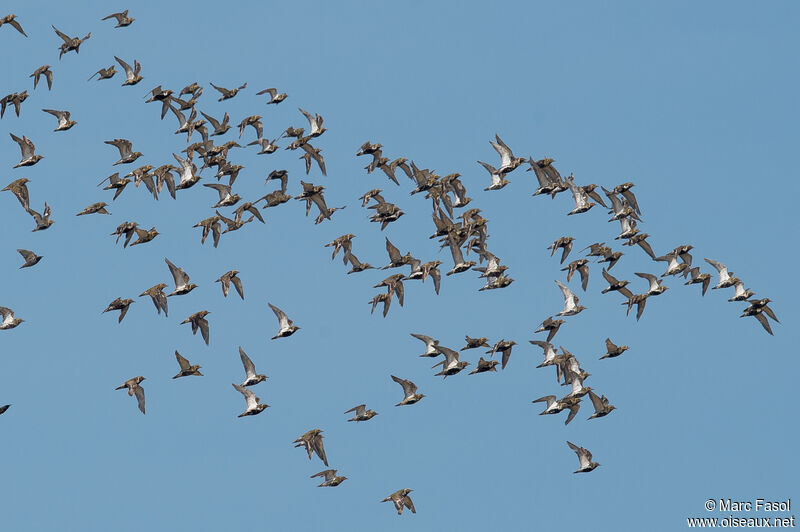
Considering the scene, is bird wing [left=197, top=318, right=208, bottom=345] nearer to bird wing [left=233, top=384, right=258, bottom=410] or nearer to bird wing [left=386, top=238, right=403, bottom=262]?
bird wing [left=233, top=384, right=258, bottom=410]

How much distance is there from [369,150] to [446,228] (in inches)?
249

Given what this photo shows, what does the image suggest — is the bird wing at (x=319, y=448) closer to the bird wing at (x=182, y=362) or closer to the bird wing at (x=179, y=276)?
the bird wing at (x=182, y=362)

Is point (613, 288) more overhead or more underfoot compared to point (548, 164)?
more underfoot

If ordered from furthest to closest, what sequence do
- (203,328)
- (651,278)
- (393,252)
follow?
(651,278) < (393,252) < (203,328)

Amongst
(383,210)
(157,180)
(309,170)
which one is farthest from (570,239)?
(157,180)

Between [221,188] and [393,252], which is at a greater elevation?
[221,188]

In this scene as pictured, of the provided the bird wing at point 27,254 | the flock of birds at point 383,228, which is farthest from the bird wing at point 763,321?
the bird wing at point 27,254

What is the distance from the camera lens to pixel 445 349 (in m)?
66.1

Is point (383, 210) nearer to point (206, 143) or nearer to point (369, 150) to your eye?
point (369, 150)

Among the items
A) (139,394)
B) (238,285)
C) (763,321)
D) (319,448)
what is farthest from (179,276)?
(763,321)

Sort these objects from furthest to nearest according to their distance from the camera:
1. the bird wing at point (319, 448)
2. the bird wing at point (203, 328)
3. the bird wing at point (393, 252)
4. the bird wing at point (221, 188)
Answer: the bird wing at point (221, 188)
the bird wing at point (393, 252)
the bird wing at point (203, 328)
the bird wing at point (319, 448)

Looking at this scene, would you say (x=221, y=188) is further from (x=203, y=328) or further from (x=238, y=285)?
(x=203, y=328)

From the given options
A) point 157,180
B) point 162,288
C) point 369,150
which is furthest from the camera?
point 369,150

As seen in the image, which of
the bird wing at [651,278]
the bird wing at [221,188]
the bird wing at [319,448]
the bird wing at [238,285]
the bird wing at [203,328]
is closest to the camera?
the bird wing at [319,448]
